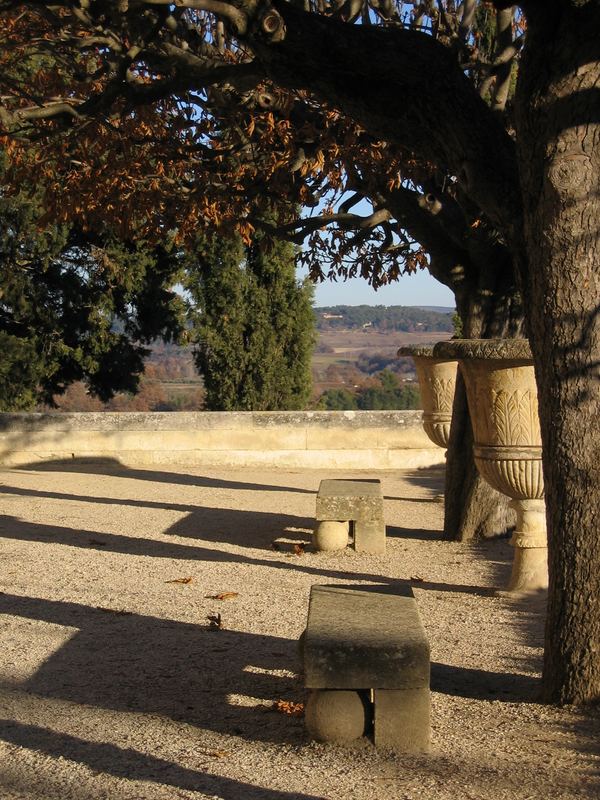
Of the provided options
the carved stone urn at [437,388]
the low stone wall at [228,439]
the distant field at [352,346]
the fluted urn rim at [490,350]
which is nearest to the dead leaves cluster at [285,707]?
the fluted urn rim at [490,350]

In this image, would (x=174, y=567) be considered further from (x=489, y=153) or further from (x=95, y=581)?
(x=489, y=153)

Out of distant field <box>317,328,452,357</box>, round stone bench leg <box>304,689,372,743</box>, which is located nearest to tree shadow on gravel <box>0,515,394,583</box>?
round stone bench leg <box>304,689,372,743</box>

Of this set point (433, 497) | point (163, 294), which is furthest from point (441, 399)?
point (163, 294)

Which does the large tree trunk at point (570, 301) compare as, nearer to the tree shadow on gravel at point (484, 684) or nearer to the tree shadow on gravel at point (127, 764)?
Result: the tree shadow on gravel at point (484, 684)

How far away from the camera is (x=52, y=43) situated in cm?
804

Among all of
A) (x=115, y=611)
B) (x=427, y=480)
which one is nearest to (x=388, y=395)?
(x=427, y=480)

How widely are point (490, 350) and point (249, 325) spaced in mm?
13421

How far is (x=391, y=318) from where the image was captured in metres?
87.5

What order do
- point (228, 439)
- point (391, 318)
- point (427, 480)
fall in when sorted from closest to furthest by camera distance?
point (427, 480), point (228, 439), point (391, 318)

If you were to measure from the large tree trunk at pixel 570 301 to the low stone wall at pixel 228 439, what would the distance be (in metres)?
11.5

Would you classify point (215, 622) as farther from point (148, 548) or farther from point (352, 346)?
point (352, 346)

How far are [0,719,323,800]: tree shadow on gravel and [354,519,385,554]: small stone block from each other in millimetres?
4840

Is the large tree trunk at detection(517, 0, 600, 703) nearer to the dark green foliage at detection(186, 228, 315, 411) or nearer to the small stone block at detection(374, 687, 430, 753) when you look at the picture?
the small stone block at detection(374, 687, 430, 753)

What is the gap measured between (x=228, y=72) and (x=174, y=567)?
11.9 ft
